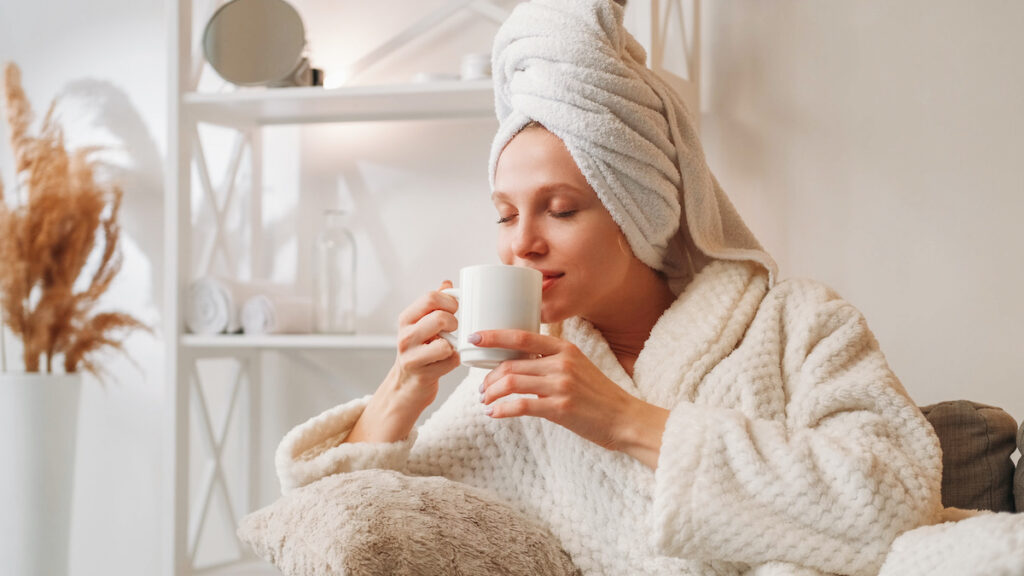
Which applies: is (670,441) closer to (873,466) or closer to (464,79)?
(873,466)

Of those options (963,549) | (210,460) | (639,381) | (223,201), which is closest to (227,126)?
(223,201)

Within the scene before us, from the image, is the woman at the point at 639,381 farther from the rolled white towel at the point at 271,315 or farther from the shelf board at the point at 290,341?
the rolled white towel at the point at 271,315

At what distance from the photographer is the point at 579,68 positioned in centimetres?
122

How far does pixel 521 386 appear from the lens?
108 cm

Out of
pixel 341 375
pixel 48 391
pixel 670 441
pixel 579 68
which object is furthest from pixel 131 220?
pixel 670 441

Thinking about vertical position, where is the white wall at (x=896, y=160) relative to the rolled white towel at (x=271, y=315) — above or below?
above

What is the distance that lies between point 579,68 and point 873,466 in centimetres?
58

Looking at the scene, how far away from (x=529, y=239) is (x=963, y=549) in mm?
596

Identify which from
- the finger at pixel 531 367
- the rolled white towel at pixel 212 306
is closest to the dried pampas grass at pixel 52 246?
the rolled white towel at pixel 212 306

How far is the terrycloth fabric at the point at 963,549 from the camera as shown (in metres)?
0.86

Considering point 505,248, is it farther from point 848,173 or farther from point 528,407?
point 848,173

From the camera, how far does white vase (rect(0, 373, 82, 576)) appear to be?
2166mm

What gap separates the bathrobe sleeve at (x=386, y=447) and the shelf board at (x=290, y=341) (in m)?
0.52

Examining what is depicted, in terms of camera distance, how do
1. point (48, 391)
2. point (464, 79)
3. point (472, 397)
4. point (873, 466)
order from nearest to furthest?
1. point (873, 466)
2. point (472, 397)
3. point (464, 79)
4. point (48, 391)
